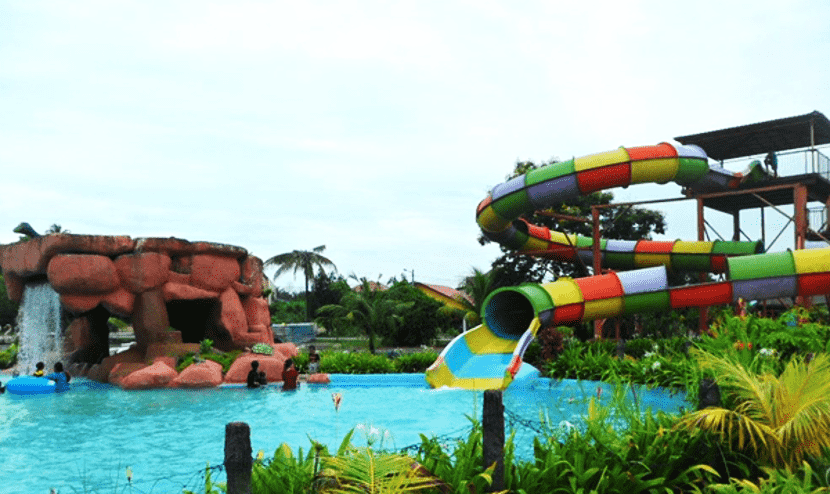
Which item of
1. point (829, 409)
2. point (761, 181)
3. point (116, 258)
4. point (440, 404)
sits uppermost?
point (761, 181)

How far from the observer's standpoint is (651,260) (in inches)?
865

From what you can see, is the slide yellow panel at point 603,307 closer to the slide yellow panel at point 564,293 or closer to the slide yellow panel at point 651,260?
the slide yellow panel at point 564,293

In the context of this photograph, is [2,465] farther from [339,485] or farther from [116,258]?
[116,258]

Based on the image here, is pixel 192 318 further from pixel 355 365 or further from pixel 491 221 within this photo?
pixel 491 221

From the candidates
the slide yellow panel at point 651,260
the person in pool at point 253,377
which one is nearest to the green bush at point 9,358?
the person in pool at point 253,377

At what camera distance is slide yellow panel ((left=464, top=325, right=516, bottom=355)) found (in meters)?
16.2

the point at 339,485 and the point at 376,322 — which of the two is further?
the point at 376,322

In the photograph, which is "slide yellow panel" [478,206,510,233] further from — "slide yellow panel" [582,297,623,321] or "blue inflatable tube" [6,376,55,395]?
"blue inflatable tube" [6,376,55,395]

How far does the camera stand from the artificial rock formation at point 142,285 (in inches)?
678

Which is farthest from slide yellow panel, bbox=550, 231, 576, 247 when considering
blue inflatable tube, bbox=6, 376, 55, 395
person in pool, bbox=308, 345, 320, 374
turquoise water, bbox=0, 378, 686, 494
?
blue inflatable tube, bbox=6, 376, 55, 395

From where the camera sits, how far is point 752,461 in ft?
18.2

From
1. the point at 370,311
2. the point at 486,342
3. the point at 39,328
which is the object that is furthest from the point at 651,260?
the point at 39,328

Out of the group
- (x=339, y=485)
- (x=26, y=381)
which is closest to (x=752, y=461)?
(x=339, y=485)

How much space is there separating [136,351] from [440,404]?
9.96 meters
